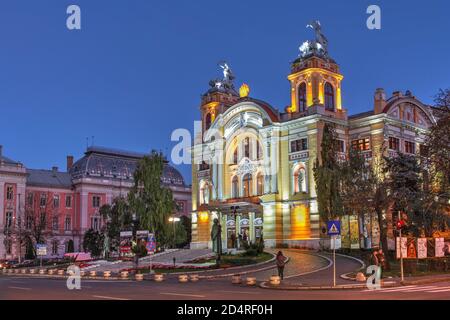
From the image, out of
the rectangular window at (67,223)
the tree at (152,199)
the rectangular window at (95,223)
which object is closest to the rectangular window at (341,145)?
the tree at (152,199)

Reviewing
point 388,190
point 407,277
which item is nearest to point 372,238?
point 388,190

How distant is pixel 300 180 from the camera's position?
66.9 meters

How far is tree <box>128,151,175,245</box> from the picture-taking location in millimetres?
60938

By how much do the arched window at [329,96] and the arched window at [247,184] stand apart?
1172 centimetres

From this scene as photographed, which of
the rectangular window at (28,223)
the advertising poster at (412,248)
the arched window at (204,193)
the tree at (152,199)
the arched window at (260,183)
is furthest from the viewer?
the rectangular window at (28,223)

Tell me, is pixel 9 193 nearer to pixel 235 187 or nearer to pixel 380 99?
pixel 235 187

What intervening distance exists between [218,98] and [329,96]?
55.3 ft

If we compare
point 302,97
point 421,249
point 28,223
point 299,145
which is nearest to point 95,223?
point 28,223

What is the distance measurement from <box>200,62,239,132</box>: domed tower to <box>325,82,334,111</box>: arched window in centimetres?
1533

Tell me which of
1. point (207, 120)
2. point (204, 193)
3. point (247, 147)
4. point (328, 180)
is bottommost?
point (328, 180)

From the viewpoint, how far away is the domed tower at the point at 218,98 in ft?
266

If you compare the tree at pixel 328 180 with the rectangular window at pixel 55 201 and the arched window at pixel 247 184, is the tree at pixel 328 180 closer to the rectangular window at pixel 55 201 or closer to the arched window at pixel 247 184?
the arched window at pixel 247 184

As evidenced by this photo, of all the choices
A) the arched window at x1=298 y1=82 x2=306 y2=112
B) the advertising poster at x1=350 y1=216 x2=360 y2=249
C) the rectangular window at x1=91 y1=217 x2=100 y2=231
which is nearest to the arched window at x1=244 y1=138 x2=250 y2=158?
the arched window at x1=298 y1=82 x2=306 y2=112

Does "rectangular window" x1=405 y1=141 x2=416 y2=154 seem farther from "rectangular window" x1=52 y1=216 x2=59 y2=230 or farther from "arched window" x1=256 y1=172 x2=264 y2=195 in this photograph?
"rectangular window" x1=52 y1=216 x2=59 y2=230
